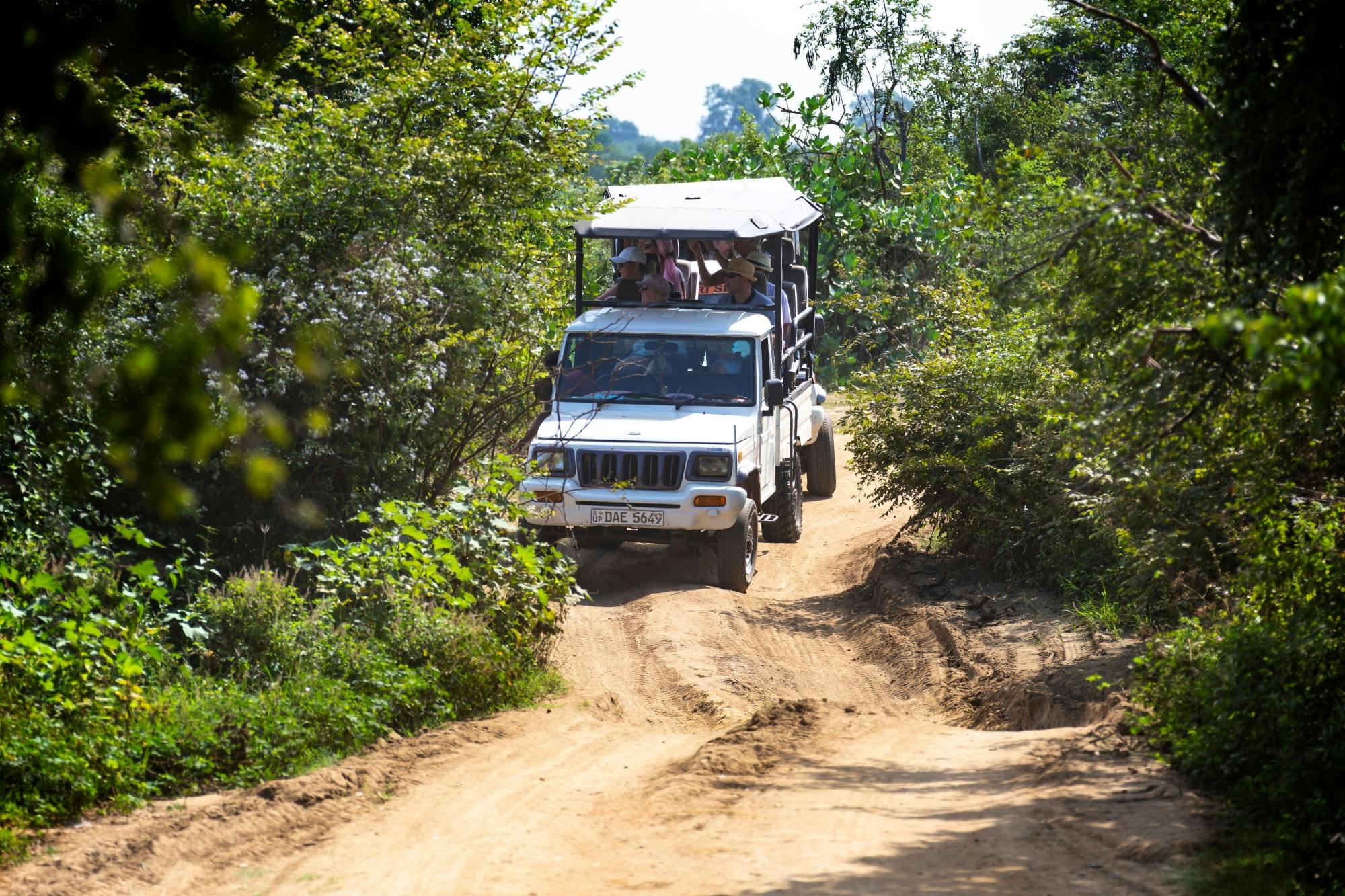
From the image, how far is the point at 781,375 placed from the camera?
13.5m

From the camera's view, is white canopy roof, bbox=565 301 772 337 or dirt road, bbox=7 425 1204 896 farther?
white canopy roof, bbox=565 301 772 337

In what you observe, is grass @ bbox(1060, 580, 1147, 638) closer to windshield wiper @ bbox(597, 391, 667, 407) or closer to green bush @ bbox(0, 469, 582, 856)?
green bush @ bbox(0, 469, 582, 856)

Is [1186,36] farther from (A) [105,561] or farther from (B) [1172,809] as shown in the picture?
(A) [105,561]

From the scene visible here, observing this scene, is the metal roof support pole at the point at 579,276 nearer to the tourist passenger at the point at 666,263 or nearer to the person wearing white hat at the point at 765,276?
the tourist passenger at the point at 666,263

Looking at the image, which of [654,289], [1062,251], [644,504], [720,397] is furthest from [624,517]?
[1062,251]

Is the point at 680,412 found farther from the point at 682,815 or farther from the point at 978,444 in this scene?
the point at 682,815

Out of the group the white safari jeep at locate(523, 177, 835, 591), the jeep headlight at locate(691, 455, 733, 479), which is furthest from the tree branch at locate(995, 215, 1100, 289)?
the jeep headlight at locate(691, 455, 733, 479)

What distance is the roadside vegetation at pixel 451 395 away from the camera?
149 inches

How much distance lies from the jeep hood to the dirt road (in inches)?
106

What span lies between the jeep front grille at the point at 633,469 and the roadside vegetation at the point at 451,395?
80 centimetres

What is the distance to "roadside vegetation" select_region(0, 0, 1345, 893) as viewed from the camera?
3797 mm

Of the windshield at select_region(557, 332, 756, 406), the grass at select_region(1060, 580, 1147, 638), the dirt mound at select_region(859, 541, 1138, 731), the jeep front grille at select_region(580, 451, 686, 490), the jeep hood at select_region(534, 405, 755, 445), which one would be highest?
the windshield at select_region(557, 332, 756, 406)

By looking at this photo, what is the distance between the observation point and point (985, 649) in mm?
10156

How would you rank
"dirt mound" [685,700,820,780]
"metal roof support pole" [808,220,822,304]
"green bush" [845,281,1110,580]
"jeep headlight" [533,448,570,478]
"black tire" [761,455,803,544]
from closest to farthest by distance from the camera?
"dirt mound" [685,700,820,780] → "green bush" [845,281,1110,580] → "jeep headlight" [533,448,570,478] → "black tire" [761,455,803,544] → "metal roof support pole" [808,220,822,304]
